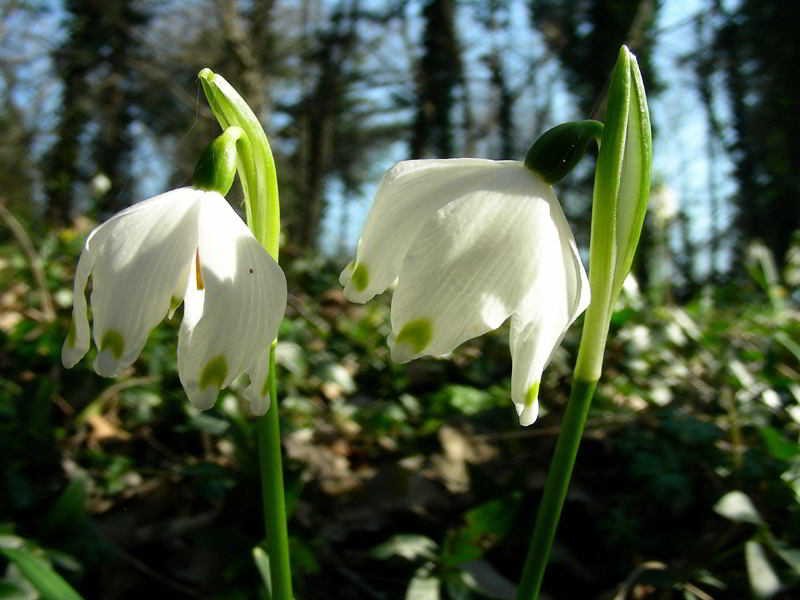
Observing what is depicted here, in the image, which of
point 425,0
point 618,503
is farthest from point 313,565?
point 425,0

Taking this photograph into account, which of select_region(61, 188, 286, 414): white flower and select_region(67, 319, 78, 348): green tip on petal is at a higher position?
select_region(61, 188, 286, 414): white flower

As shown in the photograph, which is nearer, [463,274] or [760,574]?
[463,274]

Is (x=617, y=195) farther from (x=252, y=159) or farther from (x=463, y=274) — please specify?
(x=252, y=159)

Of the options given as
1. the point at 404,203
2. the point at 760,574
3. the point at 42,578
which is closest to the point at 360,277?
the point at 404,203

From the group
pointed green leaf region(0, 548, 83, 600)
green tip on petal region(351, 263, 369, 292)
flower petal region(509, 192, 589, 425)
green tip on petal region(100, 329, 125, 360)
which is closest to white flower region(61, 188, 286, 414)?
green tip on petal region(100, 329, 125, 360)

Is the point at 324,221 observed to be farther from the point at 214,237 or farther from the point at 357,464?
the point at 214,237

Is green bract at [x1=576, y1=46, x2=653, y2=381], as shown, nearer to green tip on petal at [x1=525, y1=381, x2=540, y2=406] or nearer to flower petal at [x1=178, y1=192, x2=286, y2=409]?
green tip on petal at [x1=525, y1=381, x2=540, y2=406]
